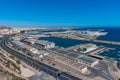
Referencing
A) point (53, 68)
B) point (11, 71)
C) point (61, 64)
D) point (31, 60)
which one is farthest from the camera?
point (31, 60)

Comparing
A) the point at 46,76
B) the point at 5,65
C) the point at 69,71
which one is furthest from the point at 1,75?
the point at 69,71

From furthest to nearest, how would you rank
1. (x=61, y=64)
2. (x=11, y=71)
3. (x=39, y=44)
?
(x=39, y=44)
(x=61, y=64)
(x=11, y=71)

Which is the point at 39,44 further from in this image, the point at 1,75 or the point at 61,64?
the point at 1,75

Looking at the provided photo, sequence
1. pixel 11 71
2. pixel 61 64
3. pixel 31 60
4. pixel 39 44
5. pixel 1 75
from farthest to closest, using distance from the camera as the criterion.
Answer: pixel 39 44
pixel 31 60
pixel 61 64
pixel 11 71
pixel 1 75

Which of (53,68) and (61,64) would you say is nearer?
(53,68)

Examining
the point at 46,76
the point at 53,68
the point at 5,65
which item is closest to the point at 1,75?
the point at 5,65

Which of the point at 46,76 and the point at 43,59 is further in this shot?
the point at 43,59

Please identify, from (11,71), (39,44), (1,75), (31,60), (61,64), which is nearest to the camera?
(1,75)

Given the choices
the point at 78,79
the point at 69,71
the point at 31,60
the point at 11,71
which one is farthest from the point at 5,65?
the point at 78,79

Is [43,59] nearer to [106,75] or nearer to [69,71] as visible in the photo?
[69,71]
